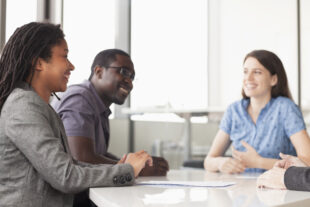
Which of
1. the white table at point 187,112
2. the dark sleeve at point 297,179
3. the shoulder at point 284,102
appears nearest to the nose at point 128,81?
the shoulder at point 284,102

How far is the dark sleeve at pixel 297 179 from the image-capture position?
4.60 ft

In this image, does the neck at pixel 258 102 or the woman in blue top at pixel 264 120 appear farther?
the neck at pixel 258 102

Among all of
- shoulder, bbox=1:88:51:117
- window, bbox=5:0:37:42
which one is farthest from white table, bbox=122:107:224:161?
shoulder, bbox=1:88:51:117

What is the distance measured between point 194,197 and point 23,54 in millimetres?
748

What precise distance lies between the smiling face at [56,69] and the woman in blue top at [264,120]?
3.53ft

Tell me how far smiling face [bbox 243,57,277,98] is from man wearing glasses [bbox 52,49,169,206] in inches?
28.3

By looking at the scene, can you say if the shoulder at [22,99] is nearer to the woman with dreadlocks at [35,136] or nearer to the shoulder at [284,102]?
the woman with dreadlocks at [35,136]

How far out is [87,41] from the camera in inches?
173

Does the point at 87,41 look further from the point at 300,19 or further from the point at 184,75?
the point at 300,19

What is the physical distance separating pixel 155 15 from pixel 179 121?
1.30m

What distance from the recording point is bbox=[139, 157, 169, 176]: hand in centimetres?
189

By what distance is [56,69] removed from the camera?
155 centimetres

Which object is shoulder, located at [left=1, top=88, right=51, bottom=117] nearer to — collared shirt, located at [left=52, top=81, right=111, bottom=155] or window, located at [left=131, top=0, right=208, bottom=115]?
collared shirt, located at [left=52, top=81, right=111, bottom=155]

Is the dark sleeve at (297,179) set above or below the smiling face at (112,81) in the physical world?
below
